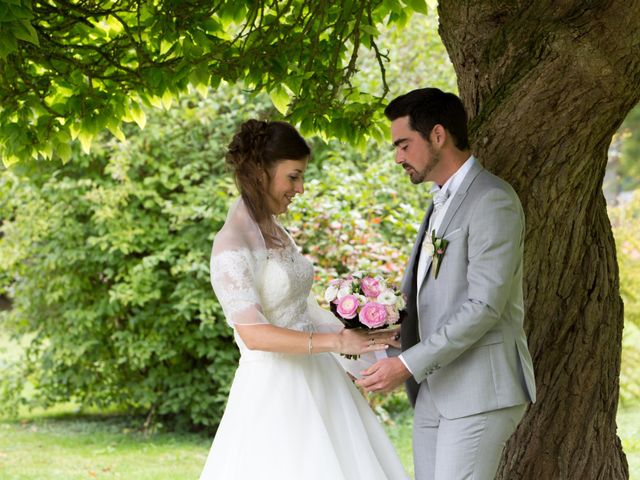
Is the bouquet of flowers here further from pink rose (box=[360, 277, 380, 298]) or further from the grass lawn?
the grass lawn

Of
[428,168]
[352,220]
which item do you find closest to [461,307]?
[428,168]

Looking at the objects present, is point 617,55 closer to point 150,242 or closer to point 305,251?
point 305,251

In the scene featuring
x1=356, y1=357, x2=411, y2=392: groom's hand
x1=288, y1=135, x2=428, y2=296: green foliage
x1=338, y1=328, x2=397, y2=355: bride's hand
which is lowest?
x1=356, y1=357, x2=411, y2=392: groom's hand

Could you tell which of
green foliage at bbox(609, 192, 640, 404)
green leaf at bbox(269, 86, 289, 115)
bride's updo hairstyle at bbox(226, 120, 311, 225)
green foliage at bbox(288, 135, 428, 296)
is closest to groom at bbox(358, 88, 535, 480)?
bride's updo hairstyle at bbox(226, 120, 311, 225)

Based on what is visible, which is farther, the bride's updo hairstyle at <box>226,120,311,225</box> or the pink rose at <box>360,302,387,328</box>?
the bride's updo hairstyle at <box>226,120,311,225</box>

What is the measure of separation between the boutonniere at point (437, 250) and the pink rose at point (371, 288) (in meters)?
0.22

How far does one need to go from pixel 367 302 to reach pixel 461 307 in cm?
35

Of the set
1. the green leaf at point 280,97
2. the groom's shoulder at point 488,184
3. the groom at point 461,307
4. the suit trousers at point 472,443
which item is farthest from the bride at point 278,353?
the green leaf at point 280,97

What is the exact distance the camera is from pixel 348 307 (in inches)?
136

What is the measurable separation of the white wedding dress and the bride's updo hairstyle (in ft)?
0.34

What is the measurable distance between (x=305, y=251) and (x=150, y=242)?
1421 millimetres

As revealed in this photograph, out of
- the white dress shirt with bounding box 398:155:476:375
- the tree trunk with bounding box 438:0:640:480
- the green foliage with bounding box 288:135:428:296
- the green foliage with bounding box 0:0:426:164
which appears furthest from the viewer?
the green foliage with bounding box 288:135:428:296

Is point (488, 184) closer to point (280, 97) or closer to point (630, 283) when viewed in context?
point (280, 97)

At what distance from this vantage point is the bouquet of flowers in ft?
11.2
